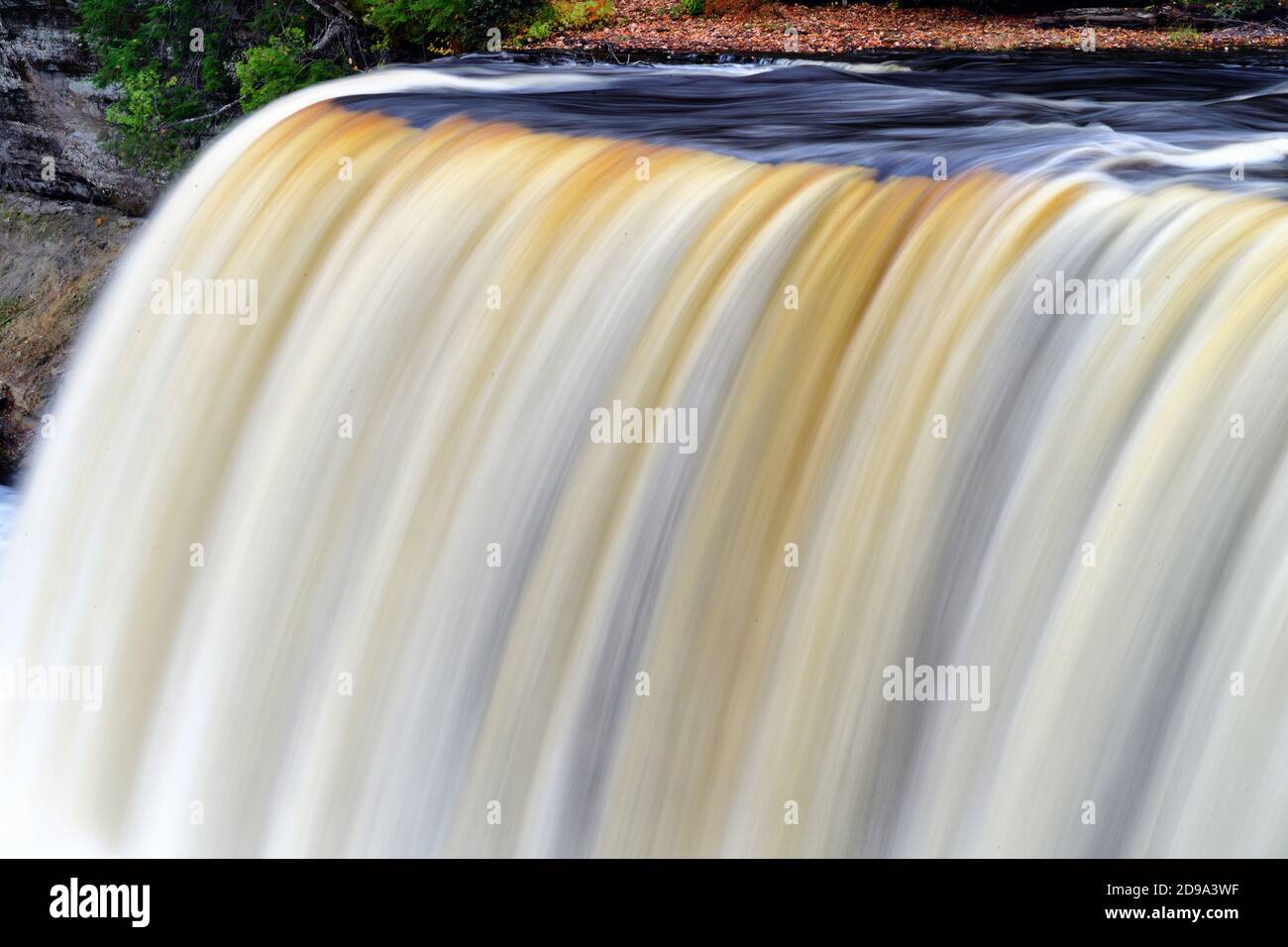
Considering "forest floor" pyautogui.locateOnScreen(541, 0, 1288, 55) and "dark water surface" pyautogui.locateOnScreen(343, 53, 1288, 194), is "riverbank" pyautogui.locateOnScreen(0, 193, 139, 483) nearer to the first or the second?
"dark water surface" pyautogui.locateOnScreen(343, 53, 1288, 194)

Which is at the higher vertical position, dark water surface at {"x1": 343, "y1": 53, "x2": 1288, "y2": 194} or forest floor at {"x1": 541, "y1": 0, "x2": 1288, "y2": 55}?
forest floor at {"x1": 541, "y1": 0, "x2": 1288, "y2": 55}

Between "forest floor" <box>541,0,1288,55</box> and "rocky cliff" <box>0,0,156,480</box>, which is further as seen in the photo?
"rocky cliff" <box>0,0,156,480</box>

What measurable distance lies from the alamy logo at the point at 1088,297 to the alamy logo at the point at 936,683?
0.91 meters

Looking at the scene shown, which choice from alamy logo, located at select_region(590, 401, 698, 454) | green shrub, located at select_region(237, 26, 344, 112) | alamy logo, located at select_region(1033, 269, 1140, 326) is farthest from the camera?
green shrub, located at select_region(237, 26, 344, 112)

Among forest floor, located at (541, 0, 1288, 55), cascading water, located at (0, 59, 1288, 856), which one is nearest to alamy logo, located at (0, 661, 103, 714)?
cascading water, located at (0, 59, 1288, 856)

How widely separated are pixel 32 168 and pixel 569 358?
21.4ft

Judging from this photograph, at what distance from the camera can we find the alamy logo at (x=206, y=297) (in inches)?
204

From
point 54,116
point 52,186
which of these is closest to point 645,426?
point 52,186

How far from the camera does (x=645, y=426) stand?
165 inches

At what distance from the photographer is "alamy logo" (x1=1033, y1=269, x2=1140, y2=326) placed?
3670mm

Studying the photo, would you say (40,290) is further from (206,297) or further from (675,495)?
(675,495)

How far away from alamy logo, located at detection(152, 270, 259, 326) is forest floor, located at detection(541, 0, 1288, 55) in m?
3.26

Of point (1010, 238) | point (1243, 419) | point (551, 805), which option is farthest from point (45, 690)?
point (1243, 419)

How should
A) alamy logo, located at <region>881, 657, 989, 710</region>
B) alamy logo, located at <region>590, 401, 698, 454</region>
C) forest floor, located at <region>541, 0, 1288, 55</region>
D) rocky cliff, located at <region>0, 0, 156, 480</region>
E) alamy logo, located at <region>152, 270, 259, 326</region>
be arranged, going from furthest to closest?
rocky cliff, located at <region>0, 0, 156, 480</region> → forest floor, located at <region>541, 0, 1288, 55</region> → alamy logo, located at <region>152, 270, 259, 326</region> → alamy logo, located at <region>590, 401, 698, 454</region> → alamy logo, located at <region>881, 657, 989, 710</region>
